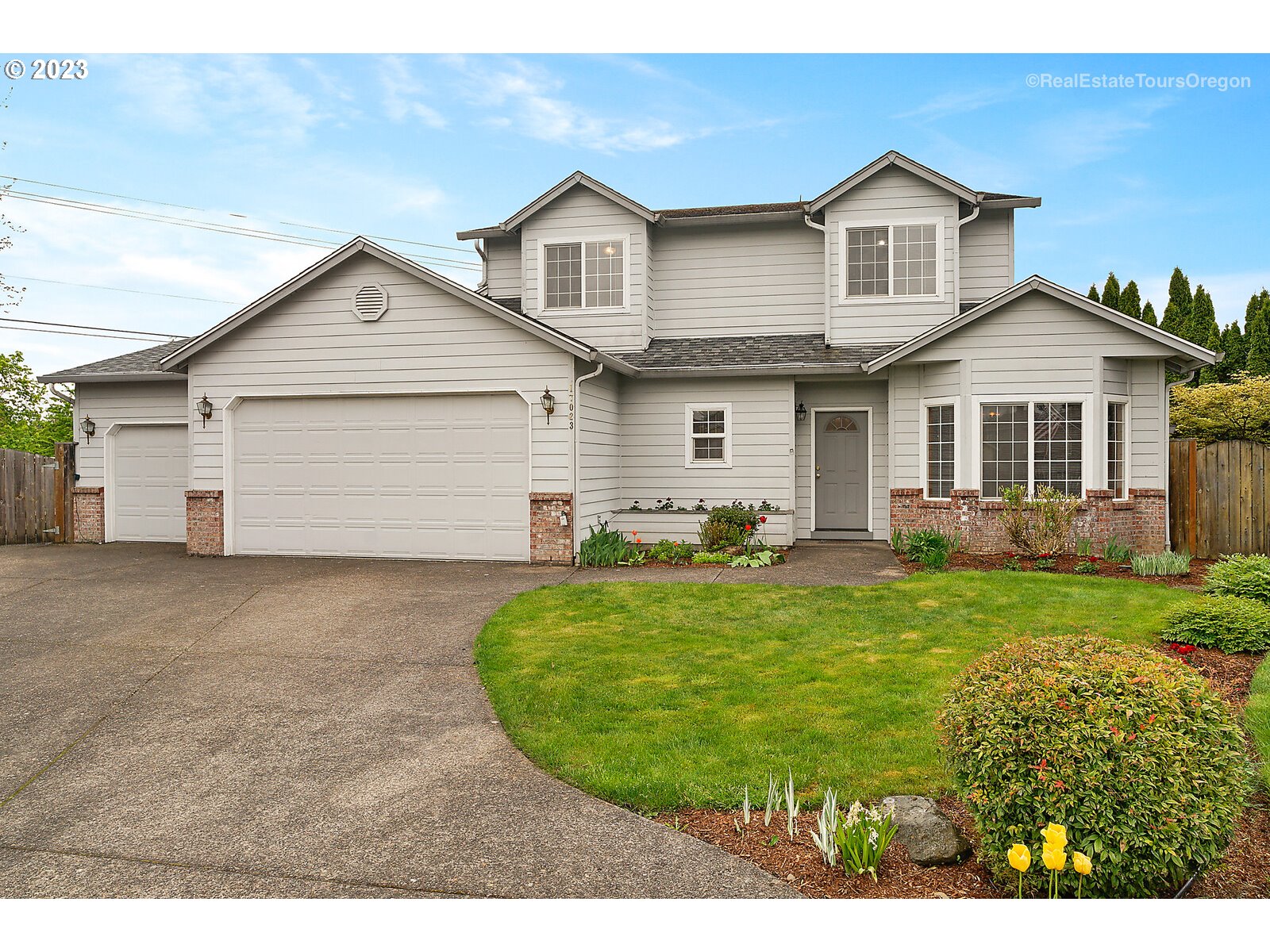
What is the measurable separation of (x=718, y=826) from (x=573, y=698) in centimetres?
239

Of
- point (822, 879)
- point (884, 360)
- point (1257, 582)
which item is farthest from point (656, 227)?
point (822, 879)

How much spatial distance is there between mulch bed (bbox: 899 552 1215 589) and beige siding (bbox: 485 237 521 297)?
10053mm

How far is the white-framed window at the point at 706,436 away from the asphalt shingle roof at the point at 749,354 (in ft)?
2.97

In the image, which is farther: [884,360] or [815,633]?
[884,360]

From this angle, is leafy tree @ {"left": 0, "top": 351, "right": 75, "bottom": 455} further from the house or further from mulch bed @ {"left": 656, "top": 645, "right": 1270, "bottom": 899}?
mulch bed @ {"left": 656, "top": 645, "right": 1270, "bottom": 899}

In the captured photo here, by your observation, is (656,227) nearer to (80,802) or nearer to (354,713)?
(354,713)

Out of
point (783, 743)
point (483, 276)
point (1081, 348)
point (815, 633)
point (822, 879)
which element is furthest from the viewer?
point (483, 276)

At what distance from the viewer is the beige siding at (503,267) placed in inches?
728

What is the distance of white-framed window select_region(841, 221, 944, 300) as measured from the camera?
1611 centimetres

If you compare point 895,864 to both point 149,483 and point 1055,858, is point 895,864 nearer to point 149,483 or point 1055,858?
point 1055,858

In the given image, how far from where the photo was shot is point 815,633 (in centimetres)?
875

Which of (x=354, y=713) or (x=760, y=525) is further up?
(x=760, y=525)

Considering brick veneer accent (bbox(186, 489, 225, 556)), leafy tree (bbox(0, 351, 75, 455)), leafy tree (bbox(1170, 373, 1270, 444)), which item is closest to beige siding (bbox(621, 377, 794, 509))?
brick veneer accent (bbox(186, 489, 225, 556))

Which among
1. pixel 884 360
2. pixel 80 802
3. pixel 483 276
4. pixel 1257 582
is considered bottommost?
pixel 80 802
